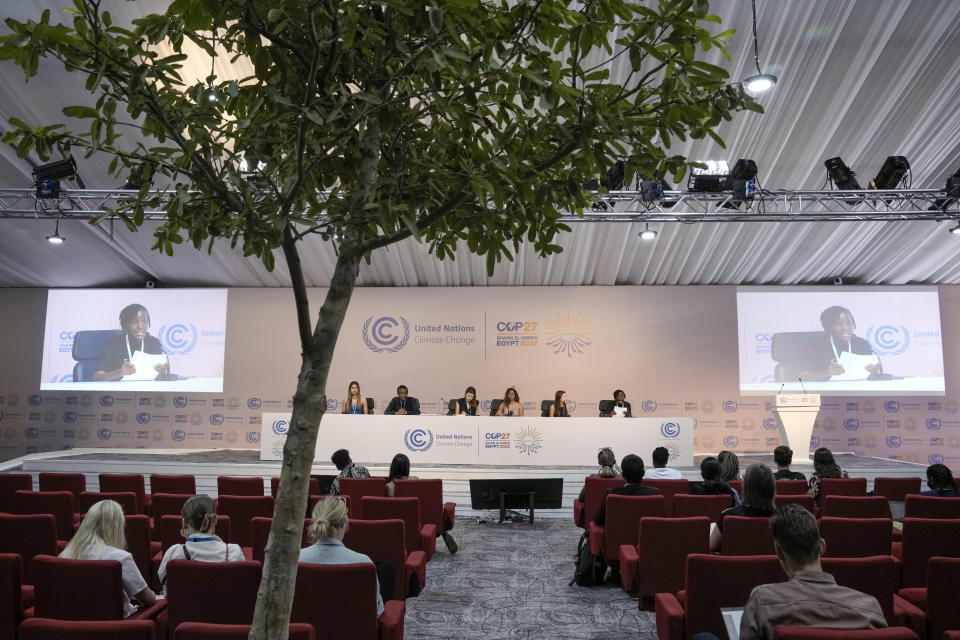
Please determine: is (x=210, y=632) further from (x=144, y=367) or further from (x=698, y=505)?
(x=144, y=367)

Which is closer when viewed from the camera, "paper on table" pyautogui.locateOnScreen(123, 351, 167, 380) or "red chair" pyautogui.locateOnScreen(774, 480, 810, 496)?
"red chair" pyautogui.locateOnScreen(774, 480, 810, 496)

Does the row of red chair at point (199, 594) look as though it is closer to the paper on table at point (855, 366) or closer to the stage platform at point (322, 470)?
the stage platform at point (322, 470)

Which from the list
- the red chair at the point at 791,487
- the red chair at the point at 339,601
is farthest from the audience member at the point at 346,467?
the red chair at the point at 791,487

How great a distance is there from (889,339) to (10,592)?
524 inches

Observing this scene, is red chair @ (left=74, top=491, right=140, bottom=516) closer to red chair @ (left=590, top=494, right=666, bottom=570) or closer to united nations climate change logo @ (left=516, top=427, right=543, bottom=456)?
red chair @ (left=590, top=494, right=666, bottom=570)

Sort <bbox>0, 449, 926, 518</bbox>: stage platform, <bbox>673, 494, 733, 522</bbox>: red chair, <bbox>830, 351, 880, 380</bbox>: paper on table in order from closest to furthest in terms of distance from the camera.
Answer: <bbox>673, 494, 733, 522</bbox>: red chair, <bbox>0, 449, 926, 518</bbox>: stage platform, <bbox>830, 351, 880, 380</bbox>: paper on table

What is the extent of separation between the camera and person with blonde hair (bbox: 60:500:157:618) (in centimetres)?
287

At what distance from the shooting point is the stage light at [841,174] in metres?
8.91

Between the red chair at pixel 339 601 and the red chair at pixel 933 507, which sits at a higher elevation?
the red chair at pixel 933 507

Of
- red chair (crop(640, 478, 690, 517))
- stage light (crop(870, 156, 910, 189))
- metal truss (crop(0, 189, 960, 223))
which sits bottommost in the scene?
red chair (crop(640, 478, 690, 517))

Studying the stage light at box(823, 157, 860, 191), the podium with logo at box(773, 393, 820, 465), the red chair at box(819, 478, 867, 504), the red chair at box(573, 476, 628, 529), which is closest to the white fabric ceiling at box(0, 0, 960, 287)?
the stage light at box(823, 157, 860, 191)

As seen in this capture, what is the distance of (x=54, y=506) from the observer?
4.71 metres

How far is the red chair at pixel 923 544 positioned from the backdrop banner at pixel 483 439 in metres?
5.62

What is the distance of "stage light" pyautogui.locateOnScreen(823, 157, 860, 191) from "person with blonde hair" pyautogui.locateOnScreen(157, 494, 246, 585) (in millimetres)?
8719
